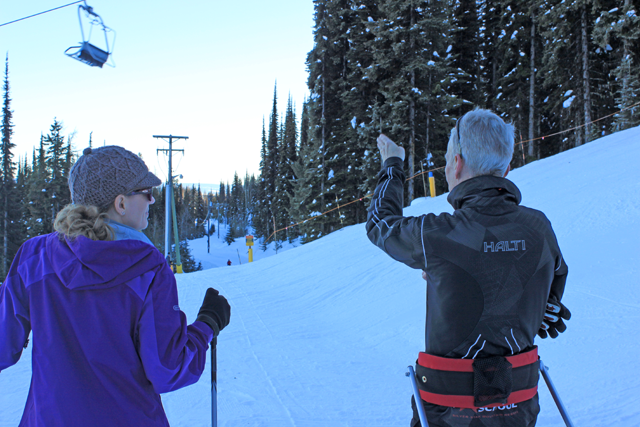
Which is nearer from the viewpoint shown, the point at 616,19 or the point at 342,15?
the point at 616,19

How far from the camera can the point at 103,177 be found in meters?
1.59

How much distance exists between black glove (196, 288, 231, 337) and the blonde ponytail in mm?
571

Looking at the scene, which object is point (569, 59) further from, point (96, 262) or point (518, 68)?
point (96, 262)

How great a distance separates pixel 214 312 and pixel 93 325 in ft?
1.94

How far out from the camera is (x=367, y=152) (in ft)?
71.4

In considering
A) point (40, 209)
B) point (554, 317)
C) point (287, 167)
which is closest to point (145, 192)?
point (554, 317)

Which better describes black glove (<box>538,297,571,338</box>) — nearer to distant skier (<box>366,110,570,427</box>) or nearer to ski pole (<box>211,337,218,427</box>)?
distant skier (<box>366,110,570,427</box>)

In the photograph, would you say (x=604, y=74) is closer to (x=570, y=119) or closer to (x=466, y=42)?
(x=570, y=119)

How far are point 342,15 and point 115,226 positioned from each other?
26002mm

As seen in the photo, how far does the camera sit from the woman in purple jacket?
4.58 feet

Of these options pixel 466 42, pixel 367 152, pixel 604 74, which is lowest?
pixel 367 152

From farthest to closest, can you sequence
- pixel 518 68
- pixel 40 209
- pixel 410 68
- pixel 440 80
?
pixel 40 209 → pixel 518 68 → pixel 440 80 → pixel 410 68

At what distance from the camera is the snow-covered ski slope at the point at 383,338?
3.37 metres

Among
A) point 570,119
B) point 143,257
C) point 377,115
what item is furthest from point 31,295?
point 570,119
